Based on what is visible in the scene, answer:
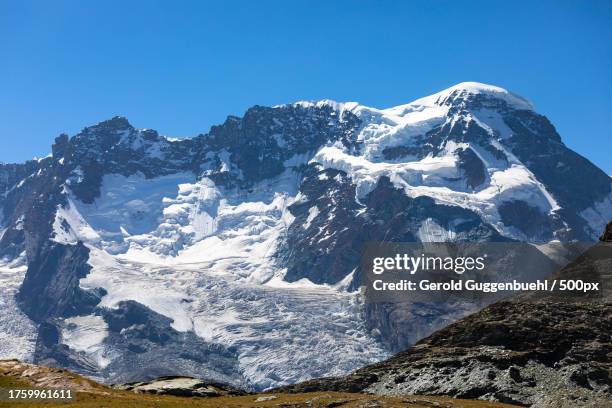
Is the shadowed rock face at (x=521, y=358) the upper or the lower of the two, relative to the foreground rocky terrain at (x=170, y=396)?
upper

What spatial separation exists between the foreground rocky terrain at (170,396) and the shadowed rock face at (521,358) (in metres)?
6.33

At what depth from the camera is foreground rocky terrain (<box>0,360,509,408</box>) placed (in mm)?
99938

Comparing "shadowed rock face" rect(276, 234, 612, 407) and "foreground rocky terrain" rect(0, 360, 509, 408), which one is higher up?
"shadowed rock face" rect(276, 234, 612, 407)

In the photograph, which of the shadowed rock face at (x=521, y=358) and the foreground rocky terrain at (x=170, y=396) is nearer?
the foreground rocky terrain at (x=170, y=396)

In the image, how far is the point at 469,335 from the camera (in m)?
125

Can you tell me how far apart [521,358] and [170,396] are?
42.2 m

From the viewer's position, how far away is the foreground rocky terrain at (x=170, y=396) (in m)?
99.9

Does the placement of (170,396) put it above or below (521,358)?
below

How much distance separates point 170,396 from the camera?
379ft

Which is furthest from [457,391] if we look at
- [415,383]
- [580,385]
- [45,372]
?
[45,372]

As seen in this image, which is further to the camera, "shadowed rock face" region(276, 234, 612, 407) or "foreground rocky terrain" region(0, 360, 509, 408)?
"shadowed rock face" region(276, 234, 612, 407)

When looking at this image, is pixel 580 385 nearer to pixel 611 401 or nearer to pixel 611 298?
pixel 611 401

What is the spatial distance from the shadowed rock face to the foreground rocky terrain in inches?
249

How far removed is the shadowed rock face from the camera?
107812 millimetres
